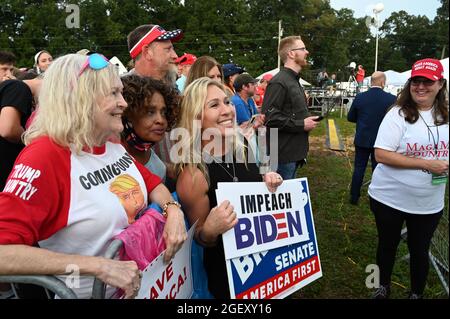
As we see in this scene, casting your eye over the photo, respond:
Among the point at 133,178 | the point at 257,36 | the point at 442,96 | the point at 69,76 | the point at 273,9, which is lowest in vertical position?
the point at 133,178

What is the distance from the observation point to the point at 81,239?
4.69 feet

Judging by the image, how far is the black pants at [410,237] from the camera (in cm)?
276

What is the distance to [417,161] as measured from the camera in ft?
8.57

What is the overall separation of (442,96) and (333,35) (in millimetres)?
51697

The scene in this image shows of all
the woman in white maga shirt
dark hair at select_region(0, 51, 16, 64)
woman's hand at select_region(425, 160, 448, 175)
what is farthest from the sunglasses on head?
dark hair at select_region(0, 51, 16, 64)

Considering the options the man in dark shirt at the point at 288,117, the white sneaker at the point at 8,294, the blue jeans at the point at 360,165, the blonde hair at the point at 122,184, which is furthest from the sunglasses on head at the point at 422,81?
the blue jeans at the point at 360,165

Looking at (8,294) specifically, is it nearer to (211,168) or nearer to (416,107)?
(211,168)

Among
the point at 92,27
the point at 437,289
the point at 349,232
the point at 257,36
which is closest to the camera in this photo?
the point at 437,289

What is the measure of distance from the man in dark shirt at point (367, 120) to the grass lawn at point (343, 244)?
0.52m

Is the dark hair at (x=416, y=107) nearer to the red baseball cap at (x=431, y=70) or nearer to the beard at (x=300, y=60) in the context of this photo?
the red baseball cap at (x=431, y=70)

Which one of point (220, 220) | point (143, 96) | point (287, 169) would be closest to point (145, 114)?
point (143, 96)

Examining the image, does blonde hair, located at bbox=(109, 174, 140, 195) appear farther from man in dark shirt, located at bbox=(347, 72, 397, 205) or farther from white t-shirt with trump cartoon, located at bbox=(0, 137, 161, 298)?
man in dark shirt, located at bbox=(347, 72, 397, 205)

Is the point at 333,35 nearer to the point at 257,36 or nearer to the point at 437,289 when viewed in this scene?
the point at 257,36

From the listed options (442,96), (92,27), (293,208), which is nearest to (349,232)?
(442,96)
